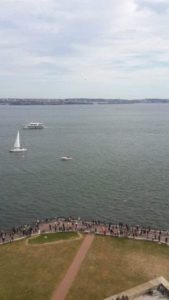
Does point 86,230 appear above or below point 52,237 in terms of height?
above

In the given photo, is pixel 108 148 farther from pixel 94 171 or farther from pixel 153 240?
pixel 153 240

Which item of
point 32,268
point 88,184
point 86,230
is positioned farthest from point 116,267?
point 88,184

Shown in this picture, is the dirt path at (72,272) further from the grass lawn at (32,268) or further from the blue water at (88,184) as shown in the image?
the blue water at (88,184)

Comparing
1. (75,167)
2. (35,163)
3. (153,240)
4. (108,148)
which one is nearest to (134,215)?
(153,240)

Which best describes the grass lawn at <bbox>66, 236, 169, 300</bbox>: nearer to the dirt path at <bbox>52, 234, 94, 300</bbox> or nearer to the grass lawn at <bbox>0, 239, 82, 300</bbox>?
the dirt path at <bbox>52, 234, 94, 300</bbox>

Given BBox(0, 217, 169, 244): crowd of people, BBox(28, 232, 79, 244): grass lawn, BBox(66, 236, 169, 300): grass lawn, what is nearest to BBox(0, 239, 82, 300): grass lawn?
BBox(28, 232, 79, 244): grass lawn

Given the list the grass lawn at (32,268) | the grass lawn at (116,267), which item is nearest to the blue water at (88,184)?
the grass lawn at (116,267)

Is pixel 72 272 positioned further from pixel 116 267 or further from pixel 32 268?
pixel 116 267
